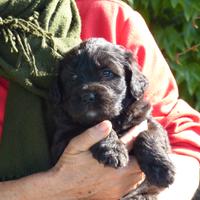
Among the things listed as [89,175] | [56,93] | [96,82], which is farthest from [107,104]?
[89,175]

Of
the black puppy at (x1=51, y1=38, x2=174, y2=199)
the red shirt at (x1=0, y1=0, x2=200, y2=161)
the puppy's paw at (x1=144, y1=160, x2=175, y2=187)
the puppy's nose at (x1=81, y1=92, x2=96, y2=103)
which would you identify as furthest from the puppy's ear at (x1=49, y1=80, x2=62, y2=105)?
the puppy's paw at (x1=144, y1=160, x2=175, y2=187)

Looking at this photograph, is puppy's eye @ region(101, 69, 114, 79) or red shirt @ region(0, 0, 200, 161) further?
red shirt @ region(0, 0, 200, 161)

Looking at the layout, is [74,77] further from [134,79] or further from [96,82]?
[134,79]

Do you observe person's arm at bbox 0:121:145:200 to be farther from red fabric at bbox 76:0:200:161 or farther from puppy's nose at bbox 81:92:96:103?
red fabric at bbox 76:0:200:161

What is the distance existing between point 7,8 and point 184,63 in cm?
172

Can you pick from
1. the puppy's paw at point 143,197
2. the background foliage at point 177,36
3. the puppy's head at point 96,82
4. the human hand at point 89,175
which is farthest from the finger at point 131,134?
the background foliage at point 177,36

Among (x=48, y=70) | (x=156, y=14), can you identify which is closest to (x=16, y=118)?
(x=48, y=70)

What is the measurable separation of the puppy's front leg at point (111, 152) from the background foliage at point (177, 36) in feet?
4.98

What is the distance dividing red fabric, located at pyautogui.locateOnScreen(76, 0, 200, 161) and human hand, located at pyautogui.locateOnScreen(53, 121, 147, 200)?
0.27m

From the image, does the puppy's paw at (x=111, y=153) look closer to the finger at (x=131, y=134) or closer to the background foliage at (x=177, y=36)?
the finger at (x=131, y=134)

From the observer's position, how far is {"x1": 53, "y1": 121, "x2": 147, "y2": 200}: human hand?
2.90 metres

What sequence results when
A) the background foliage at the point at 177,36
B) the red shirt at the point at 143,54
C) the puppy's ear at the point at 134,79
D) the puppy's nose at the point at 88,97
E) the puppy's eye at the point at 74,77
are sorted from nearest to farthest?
the puppy's nose at the point at 88,97
the puppy's eye at the point at 74,77
the puppy's ear at the point at 134,79
the red shirt at the point at 143,54
the background foliage at the point at 177,36

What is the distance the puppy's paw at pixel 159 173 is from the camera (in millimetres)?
2857

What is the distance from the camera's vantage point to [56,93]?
113 inches
